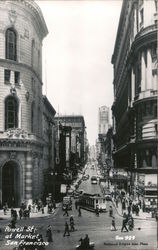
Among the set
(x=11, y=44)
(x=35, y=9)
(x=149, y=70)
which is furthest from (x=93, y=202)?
(x=35, y=9)

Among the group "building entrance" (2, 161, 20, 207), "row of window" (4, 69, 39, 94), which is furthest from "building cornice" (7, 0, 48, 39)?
"building entrance" (2, 161, 20, 207)

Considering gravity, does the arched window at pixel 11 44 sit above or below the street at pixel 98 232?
Answer: above

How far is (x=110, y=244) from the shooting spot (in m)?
26.2

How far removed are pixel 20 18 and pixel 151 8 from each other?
16.3 m

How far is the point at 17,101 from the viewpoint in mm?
48531

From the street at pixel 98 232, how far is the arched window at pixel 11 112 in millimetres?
11121

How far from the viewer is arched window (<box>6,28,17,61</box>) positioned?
155 feet

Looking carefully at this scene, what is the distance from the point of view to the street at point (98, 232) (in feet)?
86.8

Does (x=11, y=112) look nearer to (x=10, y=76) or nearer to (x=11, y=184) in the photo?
(x=10, y=76)

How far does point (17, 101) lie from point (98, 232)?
70.5 ft

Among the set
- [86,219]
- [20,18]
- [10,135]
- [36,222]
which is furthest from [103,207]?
[20,18]

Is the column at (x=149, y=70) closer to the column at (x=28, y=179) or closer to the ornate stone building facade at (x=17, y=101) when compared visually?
the ornate stone building facade at (x=17, y=101)

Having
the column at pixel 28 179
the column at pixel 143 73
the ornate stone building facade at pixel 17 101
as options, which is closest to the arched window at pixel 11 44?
Result: the ornate stone building facade at pixel 17 101

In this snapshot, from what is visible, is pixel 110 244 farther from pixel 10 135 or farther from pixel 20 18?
pixel 20 18
